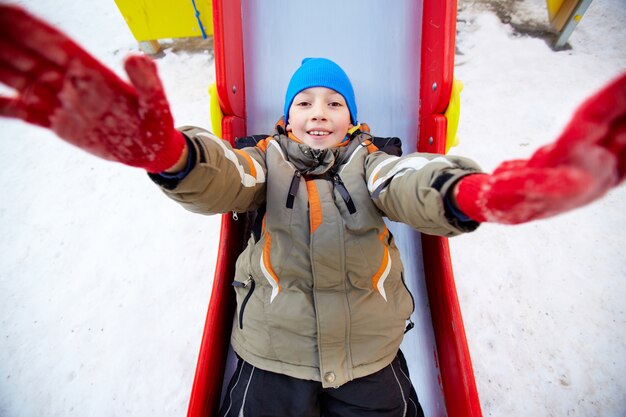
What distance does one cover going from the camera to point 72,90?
1.04 feet

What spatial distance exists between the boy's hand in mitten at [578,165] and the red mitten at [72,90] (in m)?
0.40

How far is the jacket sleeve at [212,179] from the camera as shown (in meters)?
0.47

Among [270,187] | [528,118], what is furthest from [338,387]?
[528,118]

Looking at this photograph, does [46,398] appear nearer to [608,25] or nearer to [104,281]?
[104,281]

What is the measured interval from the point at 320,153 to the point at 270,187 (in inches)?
6.4

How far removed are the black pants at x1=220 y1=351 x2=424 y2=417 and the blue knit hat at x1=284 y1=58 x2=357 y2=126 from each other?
0.70 meters

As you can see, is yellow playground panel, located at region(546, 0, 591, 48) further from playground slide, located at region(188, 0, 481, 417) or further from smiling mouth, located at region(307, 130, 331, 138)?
smiling mouth, located at region(307, 130, 331, 138)

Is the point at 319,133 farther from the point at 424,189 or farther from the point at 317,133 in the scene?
the point at 424,189

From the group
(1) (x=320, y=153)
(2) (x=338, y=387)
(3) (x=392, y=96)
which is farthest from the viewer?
(3) (x=392, y=96)

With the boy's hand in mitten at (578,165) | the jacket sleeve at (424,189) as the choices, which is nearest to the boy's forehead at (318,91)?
the jacket sleeve at (424,189)

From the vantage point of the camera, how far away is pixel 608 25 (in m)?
1.66

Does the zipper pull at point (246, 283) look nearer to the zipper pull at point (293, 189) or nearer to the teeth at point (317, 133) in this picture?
the zipper pull at point (293, 189)

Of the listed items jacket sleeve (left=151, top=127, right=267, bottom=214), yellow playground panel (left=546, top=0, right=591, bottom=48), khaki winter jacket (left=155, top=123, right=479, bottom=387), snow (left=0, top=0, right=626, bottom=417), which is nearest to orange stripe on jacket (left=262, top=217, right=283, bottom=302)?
khaki winter jacket (left=155, top=123, right=479, bottom=387)

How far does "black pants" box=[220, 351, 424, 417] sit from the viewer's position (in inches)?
25.9
